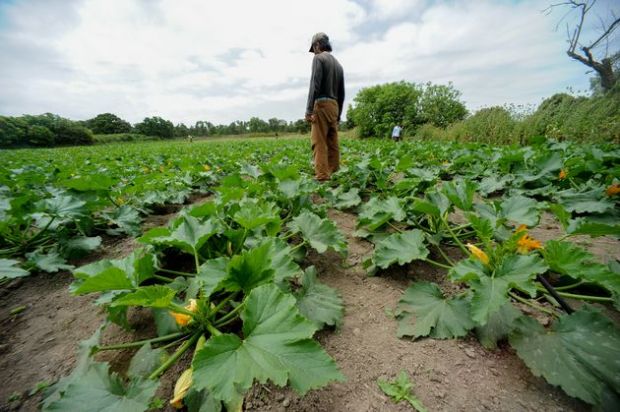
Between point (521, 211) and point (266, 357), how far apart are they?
5.65ft

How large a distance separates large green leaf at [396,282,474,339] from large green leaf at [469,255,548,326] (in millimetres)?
130

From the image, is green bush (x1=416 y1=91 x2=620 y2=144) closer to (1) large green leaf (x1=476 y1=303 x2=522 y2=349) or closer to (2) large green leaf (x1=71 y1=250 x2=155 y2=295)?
(1) large green leaf (x1=476 y1=303 x2=522 y2=349)

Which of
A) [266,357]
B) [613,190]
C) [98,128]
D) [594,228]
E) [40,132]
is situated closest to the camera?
[266,357]

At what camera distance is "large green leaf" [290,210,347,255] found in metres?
1.63

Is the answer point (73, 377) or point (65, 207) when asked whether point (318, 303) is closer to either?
point (73, 377)

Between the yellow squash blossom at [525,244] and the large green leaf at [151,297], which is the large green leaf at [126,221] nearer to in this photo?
the large green leaf at [151,297]

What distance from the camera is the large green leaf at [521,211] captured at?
1570 mm

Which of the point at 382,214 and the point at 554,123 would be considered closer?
the point at 382,214

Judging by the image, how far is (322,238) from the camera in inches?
65.5

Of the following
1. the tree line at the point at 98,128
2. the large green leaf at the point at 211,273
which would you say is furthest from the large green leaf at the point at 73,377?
the tree line at the point at 98,128

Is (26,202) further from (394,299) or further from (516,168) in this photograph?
(516,168)

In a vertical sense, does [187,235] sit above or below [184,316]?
above

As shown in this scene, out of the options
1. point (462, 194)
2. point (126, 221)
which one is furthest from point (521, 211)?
point (126, 221)

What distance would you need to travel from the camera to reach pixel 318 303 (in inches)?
51.6
